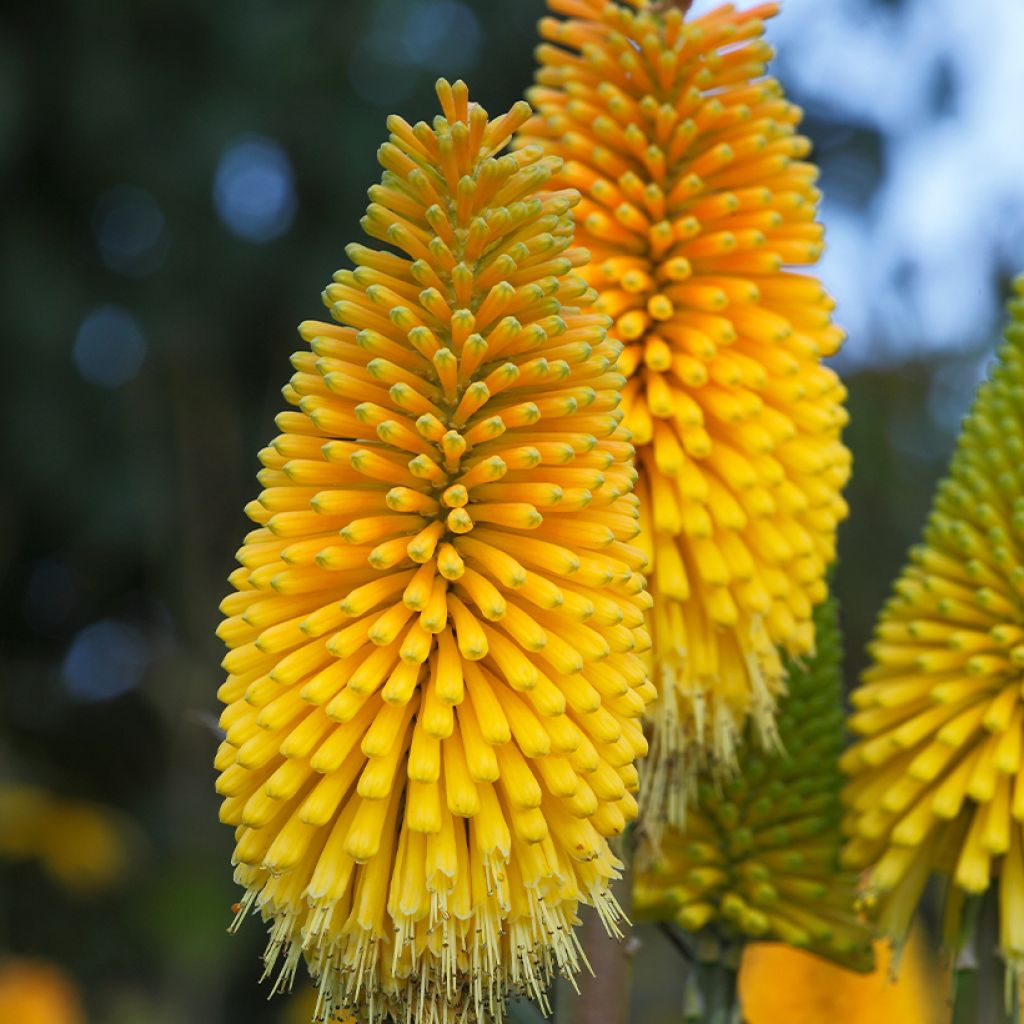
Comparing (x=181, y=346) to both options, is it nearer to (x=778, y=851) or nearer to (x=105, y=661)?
(x=105, y=661)

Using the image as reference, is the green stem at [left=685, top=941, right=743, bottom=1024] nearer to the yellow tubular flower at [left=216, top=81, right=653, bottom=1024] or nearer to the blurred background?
the yellow tubular flower at [left=216, top=81, right=653, bottom=1024]

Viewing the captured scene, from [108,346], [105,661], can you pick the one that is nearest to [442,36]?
[108,346]

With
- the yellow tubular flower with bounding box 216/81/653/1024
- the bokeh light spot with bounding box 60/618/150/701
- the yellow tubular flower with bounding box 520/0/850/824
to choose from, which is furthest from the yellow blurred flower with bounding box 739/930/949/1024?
the bokeh light spot with bounding box 60/618/150/701

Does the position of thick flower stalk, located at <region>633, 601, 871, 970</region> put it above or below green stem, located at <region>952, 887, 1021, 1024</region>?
above

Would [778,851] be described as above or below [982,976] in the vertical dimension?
above

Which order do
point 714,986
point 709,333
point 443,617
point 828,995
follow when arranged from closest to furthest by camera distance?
point 443,617, point 709,333, point 714,986, point 828,995

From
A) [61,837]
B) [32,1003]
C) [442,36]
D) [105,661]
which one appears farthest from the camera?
[105,661]
